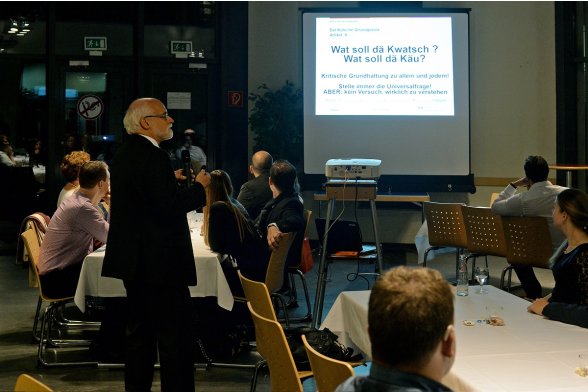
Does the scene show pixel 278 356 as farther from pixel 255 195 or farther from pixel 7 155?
pixel 7 155

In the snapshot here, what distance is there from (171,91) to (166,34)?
67 cm

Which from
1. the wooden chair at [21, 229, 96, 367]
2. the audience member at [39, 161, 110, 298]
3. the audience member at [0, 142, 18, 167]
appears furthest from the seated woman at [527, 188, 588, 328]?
the audience member at [0, 142, 18, 167]

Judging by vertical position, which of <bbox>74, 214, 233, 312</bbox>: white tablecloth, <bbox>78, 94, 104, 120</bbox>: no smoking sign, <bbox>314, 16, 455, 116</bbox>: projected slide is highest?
<bbox>314, 16, 455, 116</bbox>: projected slide

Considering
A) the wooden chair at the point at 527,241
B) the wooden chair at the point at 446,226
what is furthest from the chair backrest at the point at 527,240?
A: the wooden chair at the point at 446,226

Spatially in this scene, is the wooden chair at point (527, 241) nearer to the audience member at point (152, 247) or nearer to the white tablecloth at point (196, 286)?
the white tablecloth at point (196, 286)

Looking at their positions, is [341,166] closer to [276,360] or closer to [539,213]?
[539,213]

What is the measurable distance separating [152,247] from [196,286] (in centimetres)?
126

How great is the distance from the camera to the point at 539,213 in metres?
6.46

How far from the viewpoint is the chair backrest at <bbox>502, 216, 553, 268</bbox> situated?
243 inches

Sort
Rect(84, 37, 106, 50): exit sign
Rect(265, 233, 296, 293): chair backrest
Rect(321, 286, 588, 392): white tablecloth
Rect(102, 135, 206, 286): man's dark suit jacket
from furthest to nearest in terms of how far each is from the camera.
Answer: Rect(84, 37, 106, 50): exit sign
Rect(265, 233, 296, 293): chair backrest
Rect(102, 135, 206, 286): man's dark suit jacket
Rect(321, 286, 588, 392): white tablecloth

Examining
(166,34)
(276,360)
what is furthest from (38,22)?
(276,360)

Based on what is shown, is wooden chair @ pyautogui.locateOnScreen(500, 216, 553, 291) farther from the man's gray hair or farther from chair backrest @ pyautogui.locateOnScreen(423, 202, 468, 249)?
the man's gray hair

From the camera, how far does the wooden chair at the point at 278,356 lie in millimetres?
2621

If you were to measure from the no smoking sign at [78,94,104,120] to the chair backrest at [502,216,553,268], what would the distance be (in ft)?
17.5
